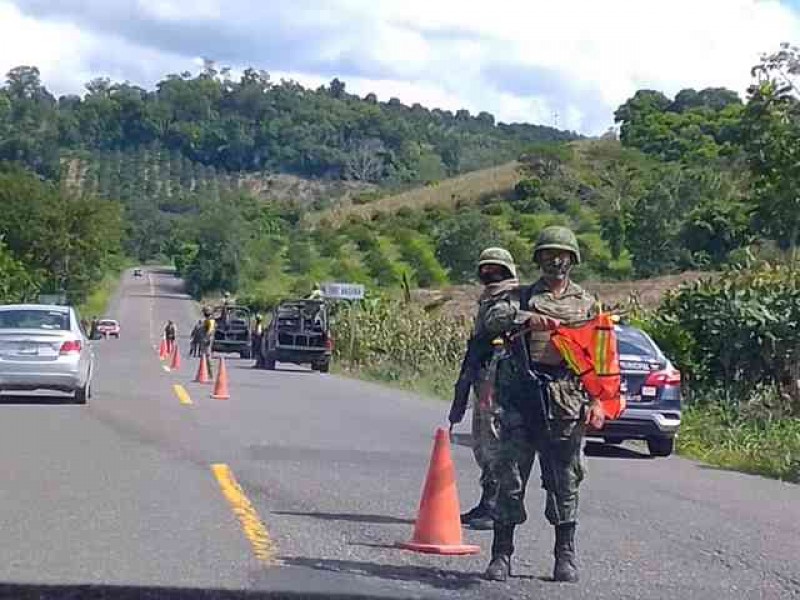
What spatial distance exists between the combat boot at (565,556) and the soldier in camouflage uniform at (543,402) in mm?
10

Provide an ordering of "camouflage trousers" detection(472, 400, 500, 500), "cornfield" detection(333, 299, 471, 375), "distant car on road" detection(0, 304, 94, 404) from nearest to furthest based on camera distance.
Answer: "camouflage trousers" detection(472, 400, 500, 500), "distant car on road" detection(0, 304, 94, 404), "cornfield" detection(333, 299, 471, 375)

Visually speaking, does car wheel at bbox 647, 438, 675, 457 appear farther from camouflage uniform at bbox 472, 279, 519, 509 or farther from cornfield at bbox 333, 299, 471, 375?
cornfield at bbox 333, 299, 471, 375

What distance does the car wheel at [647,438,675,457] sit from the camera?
17625 mm

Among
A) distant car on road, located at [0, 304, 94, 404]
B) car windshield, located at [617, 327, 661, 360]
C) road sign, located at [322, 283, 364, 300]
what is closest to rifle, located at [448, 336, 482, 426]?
car windshield, located at [617, 327, 661, 360]

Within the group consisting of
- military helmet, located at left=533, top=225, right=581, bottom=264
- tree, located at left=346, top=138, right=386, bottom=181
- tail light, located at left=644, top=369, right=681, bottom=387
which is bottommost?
tail light, located at left=644, top=369, right=681, bottom=387

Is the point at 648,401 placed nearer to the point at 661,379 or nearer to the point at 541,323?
the point at 661,379

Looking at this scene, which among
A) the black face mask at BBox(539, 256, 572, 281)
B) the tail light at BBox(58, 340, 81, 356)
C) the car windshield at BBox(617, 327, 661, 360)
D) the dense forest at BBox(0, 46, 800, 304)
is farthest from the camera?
the dense forest at BBox(0, 46, 800, 304)

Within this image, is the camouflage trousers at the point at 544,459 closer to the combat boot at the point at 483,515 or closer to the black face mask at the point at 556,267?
the black face mask at the point at 556,267

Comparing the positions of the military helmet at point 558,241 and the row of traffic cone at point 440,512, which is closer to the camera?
the military helmet at point 558,241

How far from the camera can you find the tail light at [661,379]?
17.4m

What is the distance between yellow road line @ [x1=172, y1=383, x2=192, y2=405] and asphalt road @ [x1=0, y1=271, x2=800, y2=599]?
284 cm

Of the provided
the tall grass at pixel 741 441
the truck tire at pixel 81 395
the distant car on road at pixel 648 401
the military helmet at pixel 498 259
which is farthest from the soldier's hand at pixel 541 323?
the truck tire at pixel 81 395

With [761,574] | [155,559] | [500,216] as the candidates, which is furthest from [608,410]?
[500,216]

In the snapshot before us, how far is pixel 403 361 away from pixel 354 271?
39.6 m
